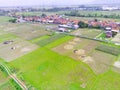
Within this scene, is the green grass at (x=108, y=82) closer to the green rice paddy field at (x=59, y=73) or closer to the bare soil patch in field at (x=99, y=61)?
the green rice paddy field at (x=59, y=73)

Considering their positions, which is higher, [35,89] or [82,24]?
[82,24]

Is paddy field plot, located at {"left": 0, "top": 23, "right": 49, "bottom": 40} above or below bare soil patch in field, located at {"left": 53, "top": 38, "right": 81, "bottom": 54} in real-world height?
above

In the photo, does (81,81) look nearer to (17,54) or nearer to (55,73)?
(55,73)

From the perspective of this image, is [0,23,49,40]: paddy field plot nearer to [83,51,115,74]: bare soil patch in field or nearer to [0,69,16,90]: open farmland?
[0,69,16,90]: open farmland

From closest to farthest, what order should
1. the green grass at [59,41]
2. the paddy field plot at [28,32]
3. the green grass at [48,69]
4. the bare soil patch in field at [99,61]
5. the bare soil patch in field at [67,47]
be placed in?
1. the green grass at [48,69]
2. the bare soil patch in field at [99,61]
3. the bare soil patch in field at [67,47]
4. the green grass at [59,41]
5. the paddy field plot at [28,32]

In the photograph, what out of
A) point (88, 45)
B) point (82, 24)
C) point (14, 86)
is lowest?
point (14, 86)

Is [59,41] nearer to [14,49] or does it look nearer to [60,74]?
[14,49]

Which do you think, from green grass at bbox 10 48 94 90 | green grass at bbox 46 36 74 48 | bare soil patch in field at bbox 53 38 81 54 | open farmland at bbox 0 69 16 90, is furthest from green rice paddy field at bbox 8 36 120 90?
green grass at bbox 46 36 74 48

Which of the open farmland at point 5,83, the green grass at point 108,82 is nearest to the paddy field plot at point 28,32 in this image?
the open farmland at point 5,83

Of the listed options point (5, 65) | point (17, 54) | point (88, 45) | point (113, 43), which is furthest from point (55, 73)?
point (113, 43)
